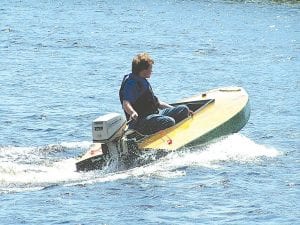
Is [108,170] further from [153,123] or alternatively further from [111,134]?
[153,123]

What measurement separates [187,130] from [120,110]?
591 cm

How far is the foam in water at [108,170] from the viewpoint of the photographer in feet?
39.9

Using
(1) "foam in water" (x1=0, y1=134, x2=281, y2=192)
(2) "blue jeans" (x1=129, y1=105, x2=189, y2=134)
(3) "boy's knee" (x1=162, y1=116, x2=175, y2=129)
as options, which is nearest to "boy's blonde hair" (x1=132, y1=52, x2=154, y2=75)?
(2) "blue jeans" (x1=129, y1=105, x2=189, y2=134)

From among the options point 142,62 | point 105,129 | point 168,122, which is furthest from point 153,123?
point 105,129

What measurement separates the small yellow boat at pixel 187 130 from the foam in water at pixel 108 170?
0.52ft

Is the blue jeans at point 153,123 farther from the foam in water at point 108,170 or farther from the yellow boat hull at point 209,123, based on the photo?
the foam in water at point 108,170

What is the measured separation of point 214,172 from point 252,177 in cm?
59

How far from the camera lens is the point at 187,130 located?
14.0 metres

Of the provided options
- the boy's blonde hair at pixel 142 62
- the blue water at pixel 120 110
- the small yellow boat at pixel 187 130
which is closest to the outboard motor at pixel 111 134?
the small yellow boat at pixel 187 130

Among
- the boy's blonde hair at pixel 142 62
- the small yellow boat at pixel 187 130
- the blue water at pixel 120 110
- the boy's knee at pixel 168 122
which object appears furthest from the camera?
the boy's knee at pixel 168 122

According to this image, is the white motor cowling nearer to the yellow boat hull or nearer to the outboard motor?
the outboard motor

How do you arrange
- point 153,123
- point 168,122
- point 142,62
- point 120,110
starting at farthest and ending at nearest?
point 120,110, point 168,122, point 153,123, point 142,62

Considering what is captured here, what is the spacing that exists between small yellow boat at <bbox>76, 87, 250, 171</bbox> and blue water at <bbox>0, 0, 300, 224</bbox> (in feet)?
0.62

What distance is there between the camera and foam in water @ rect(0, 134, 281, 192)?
12.2 m
